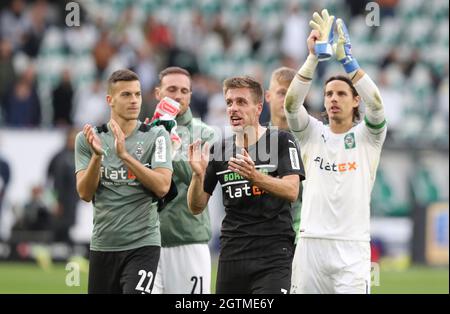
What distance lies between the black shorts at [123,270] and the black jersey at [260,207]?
646mm

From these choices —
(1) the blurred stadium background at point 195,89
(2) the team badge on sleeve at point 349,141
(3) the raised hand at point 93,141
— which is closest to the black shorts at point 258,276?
(2) the team badge on sleeve at point 349,141

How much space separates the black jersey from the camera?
9398 mm

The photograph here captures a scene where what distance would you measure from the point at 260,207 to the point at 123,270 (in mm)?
1320

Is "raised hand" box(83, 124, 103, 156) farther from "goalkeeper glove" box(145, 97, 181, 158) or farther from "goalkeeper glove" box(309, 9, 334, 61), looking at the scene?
"goalkeeper glove" box(309, 9, 334, 61)

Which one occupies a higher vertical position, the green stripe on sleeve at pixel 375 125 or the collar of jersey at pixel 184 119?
the collar of jersey at pixel 184 119

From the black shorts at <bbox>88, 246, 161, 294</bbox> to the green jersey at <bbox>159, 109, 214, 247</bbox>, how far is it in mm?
1599

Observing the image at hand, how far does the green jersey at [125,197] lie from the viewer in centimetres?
956

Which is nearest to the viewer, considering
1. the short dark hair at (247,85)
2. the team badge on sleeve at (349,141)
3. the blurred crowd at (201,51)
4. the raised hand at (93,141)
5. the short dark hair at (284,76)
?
the raised hand at (93,141)

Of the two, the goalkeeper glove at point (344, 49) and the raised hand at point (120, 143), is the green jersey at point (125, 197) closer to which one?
the raised hand at point (120, 143)

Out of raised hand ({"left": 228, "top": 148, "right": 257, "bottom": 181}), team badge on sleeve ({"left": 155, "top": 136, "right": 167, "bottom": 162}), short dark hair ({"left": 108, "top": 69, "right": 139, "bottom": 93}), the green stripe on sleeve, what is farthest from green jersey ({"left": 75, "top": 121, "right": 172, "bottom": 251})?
the green stripe on sleeve

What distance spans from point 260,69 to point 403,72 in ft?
12.9

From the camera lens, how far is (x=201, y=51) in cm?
2733
